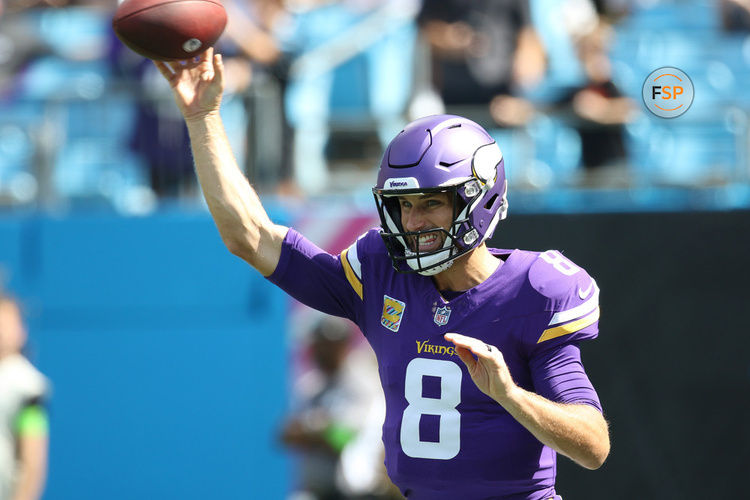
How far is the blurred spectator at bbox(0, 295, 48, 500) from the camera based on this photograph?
5320mm

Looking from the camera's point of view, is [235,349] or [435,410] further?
[235,349]

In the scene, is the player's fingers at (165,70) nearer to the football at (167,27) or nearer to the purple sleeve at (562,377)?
the football at (167,27)

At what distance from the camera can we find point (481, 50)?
748 centimetres

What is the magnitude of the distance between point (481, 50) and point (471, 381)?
15.5 ft

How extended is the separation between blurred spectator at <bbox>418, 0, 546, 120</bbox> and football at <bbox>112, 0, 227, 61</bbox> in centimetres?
380

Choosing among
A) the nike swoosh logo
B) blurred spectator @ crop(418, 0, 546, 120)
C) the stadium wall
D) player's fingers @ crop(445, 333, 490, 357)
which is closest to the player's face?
the nike swoosh logo

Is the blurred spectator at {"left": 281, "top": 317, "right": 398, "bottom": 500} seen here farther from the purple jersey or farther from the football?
the football

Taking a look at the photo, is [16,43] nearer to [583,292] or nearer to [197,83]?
[197,83]

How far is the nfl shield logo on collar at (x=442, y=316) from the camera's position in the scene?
10.6ft

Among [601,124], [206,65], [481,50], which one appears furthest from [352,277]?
[481,50]

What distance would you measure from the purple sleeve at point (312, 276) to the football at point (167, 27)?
2.25 feet

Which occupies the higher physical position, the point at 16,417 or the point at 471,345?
the point at 471,345

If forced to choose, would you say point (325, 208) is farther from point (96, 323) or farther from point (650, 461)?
point (650, 461)

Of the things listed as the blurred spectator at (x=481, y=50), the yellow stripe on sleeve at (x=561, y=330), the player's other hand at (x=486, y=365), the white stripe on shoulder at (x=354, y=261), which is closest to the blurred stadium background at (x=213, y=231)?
the blurred spectator at (x=481, y=50)
